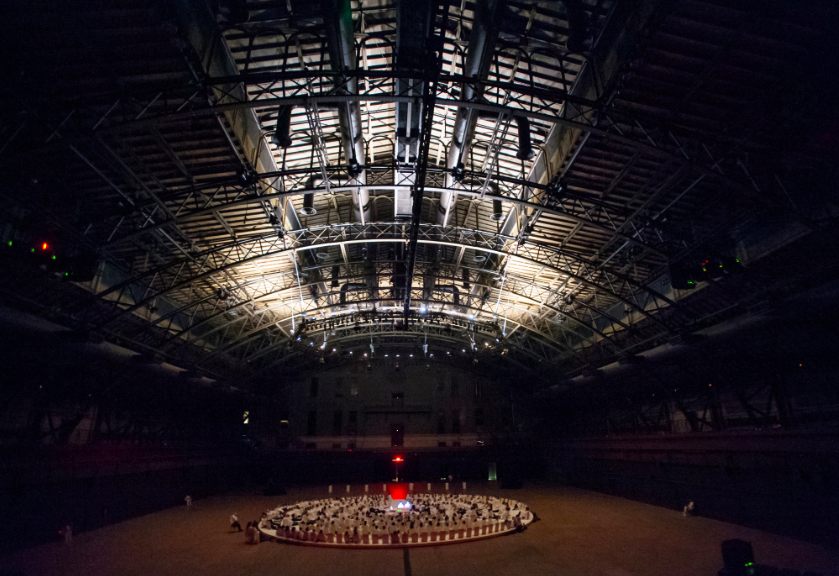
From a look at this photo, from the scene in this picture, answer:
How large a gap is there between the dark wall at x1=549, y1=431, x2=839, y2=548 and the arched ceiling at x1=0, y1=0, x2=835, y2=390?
5761 millimetres

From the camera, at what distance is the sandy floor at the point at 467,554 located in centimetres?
1316

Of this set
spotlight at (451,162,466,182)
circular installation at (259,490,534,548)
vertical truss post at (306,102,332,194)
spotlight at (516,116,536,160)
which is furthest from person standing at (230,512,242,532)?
spotlight at (516,116,536,160)

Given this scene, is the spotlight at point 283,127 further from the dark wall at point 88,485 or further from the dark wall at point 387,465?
the dark wall at point 387,465

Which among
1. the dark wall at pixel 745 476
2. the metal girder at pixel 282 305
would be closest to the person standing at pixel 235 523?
the metal girder at pixel 282 305

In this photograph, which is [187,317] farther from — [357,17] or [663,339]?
[663,339]

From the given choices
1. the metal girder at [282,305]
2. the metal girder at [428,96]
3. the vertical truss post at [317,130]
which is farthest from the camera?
the metal girder at [282,305]

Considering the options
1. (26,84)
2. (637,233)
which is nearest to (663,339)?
(637,233)

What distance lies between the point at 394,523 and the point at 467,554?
5.22 m

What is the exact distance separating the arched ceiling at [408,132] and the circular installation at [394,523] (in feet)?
37.7

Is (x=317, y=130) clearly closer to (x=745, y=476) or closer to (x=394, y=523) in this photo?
(x=394, y=523)

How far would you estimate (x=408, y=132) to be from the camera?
16.2 meters

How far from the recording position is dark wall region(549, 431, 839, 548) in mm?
15375

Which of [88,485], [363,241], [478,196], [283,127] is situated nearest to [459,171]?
[478,196]

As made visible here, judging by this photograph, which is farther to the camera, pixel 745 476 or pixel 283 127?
pixel 745 476
